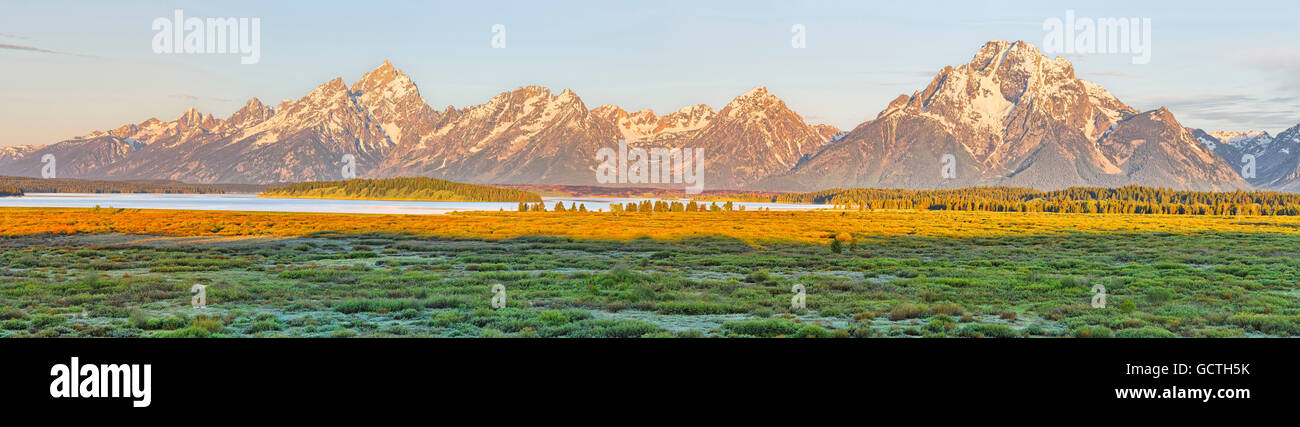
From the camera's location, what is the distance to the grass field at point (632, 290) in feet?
85.6

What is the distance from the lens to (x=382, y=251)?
213 feet

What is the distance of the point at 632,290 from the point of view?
→ 34625 millimetres

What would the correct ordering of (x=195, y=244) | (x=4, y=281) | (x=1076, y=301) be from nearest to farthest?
1. (x=1076, y=301)
2. (x=4, y=281)
3. (x=195, y=244)

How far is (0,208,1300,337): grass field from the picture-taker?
26.1 metres
